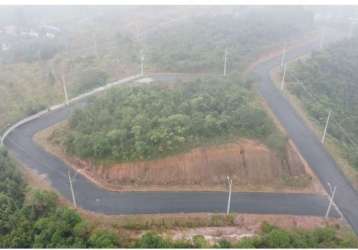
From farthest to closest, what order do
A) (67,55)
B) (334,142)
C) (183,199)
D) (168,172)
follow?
(67,55) < (334,142) < (168,172) < (183,199)

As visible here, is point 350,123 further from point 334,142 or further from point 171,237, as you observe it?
point 171,237

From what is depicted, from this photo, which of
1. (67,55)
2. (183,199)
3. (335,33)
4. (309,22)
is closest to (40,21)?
(67,55)

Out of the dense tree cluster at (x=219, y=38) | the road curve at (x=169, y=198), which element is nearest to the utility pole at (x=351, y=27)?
the dense tree cluster at (x=219, y=38)

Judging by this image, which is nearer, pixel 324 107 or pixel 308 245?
pixel 308 245

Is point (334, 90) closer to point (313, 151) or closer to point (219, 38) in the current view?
point (313, 151)

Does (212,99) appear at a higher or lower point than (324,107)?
higher

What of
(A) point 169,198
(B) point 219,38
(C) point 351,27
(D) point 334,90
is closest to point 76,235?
(A) point 169,198

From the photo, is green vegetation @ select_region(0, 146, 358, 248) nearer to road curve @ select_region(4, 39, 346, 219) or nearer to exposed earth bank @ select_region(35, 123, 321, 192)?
road curve @ select_region(4, 39, 346, 219)

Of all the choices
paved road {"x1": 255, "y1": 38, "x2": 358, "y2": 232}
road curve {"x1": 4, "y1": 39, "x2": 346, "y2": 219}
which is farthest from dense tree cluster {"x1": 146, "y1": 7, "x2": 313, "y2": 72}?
road curve {"x1": 4, "y1": 39, "x2": 346, "y2": 219}
